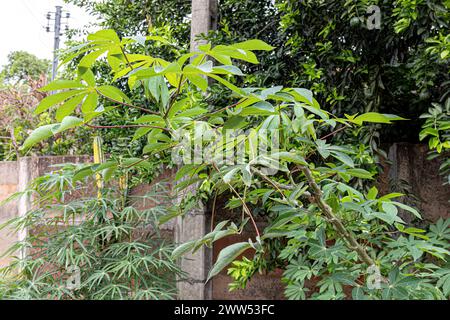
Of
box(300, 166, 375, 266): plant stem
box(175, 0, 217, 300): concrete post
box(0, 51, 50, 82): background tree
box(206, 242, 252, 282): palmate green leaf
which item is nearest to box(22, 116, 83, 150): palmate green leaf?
box(206, 242, 252, 282): palmate green leaf

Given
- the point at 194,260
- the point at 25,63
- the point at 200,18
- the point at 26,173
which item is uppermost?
the point at 25,63

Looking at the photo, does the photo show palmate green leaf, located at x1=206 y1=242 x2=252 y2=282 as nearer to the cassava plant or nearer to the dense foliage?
the cassava plant

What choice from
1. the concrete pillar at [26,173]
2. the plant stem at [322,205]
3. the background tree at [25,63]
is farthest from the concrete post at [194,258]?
the background tree at [25,63]

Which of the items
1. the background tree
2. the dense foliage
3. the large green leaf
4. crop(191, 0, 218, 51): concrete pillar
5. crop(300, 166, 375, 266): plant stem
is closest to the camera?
the large green leaf

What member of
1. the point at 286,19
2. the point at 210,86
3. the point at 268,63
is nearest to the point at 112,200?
the point at 210,86

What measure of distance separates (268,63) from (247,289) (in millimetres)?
1268

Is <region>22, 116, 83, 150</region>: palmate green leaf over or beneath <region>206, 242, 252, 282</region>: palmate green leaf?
over

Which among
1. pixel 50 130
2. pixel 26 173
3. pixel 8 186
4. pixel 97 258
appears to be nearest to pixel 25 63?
pixel 8 186

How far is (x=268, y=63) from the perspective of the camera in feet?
7.86

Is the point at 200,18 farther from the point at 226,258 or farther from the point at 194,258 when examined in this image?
the point at 226,258

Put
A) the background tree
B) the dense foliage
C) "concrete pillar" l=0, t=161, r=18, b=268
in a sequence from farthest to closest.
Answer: the background tree
"concrete pillar" l=0, t=161, r=18, b=268
the dense foliage

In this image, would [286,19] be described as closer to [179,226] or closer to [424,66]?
[424,66]

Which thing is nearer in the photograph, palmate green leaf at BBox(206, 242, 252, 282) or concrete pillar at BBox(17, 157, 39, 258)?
palmate green leaf at BBox(206, 242, 252, 282)

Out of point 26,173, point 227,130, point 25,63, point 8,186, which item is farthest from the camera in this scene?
point 25,63
